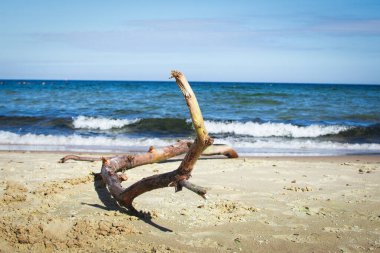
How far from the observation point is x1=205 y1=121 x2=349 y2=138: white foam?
48.0ft

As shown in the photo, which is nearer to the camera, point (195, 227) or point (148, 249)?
point (148, 249)

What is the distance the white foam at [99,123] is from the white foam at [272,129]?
12.5 feet

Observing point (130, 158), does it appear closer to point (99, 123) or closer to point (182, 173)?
point (182, 173)

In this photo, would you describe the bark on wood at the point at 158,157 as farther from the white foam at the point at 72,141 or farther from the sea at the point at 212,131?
the white foam at the point at 72,141

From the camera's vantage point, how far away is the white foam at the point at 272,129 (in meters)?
14.6

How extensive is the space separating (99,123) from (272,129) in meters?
7.51

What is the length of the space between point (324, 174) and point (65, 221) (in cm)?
462

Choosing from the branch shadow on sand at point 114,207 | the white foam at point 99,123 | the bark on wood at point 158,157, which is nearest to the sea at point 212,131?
the white foam at point 99,123

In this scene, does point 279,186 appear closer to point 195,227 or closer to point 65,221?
point 195,227

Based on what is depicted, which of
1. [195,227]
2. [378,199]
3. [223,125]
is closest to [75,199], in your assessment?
[195,227]

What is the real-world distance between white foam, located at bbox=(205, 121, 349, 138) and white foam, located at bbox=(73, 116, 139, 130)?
3803mm

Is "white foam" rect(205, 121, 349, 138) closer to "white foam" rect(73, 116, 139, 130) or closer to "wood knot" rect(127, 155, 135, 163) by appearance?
"white foam" rect(73, 116, 139, 130)

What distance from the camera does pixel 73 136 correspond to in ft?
43.1

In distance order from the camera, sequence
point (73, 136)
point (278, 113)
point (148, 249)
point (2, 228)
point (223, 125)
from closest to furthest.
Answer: point (148, 249), point (2, 228), point (73, 136), point (223, 125), point (278, 113)
